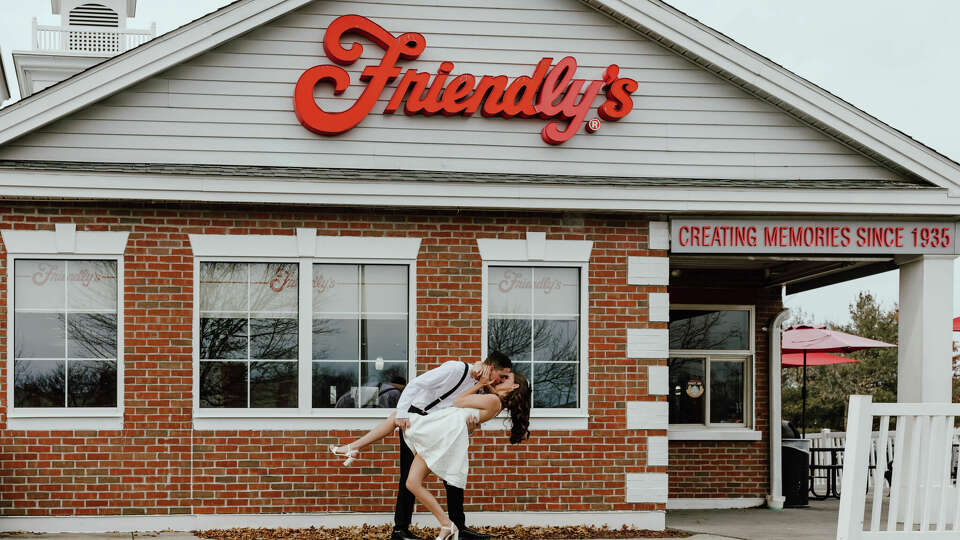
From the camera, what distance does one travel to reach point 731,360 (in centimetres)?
1540

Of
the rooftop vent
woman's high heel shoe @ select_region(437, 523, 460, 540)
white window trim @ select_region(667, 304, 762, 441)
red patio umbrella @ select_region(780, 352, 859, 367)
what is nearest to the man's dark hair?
woman's high heel shoe @ select_region(437, 523, 460, 540)

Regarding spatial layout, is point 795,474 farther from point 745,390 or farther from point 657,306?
point 657,306

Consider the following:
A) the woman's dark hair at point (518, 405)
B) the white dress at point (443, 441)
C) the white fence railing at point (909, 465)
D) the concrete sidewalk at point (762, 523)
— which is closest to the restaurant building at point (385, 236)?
the concrete sidewalk at point (762, 523)

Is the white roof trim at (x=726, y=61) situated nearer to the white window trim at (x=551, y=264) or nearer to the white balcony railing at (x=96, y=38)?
the white window trim at (x=551, y=264)

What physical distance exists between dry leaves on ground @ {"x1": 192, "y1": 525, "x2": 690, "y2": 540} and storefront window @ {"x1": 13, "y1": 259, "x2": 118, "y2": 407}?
179 cm

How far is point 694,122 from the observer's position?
12430 millimetres

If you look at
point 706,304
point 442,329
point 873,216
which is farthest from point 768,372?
point 442,329

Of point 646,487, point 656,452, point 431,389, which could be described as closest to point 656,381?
point 656,452

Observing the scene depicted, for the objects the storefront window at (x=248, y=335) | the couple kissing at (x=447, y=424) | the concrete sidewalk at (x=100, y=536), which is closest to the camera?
the couple kissing at (x=447, y=424)

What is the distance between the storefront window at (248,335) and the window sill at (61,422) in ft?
2.85

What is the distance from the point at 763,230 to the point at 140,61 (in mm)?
6444

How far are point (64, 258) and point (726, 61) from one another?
6863mm

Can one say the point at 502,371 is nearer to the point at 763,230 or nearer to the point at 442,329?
Result: the point at 442,329

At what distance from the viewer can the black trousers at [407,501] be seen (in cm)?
1055
